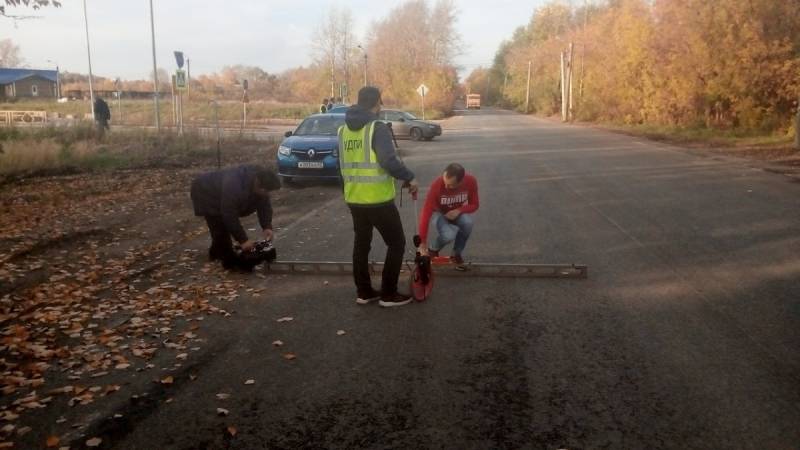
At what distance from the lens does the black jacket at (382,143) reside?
17.6 feet

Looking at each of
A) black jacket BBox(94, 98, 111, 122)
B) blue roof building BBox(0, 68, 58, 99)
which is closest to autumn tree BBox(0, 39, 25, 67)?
blue roof building BBox(0, 68, 58, 99)

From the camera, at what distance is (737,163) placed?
59.0ft

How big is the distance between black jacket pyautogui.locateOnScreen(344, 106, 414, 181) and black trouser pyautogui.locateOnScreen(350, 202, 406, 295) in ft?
1.16

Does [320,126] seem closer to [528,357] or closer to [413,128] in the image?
[528,357]

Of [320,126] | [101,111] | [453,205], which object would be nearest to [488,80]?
[101,111]

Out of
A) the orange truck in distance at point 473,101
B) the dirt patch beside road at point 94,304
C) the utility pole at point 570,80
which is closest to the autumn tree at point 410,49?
the utility pole at point 570,80

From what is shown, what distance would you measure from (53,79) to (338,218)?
326 ft

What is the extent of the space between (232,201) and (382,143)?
6.44ft

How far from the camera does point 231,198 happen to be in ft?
21.4

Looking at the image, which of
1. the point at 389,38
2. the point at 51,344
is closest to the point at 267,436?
the point at 51,344

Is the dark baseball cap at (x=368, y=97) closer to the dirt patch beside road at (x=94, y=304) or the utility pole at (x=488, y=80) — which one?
the dirt patch beside road at (x=94, y=304)

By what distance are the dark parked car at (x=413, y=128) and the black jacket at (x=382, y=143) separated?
2626cm

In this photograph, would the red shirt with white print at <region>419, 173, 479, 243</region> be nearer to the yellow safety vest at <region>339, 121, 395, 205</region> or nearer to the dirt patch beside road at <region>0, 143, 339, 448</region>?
the yellow safety vest at <region>339, 121, 395, 205</region>

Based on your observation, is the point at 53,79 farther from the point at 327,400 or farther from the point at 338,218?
the point at 327,400
